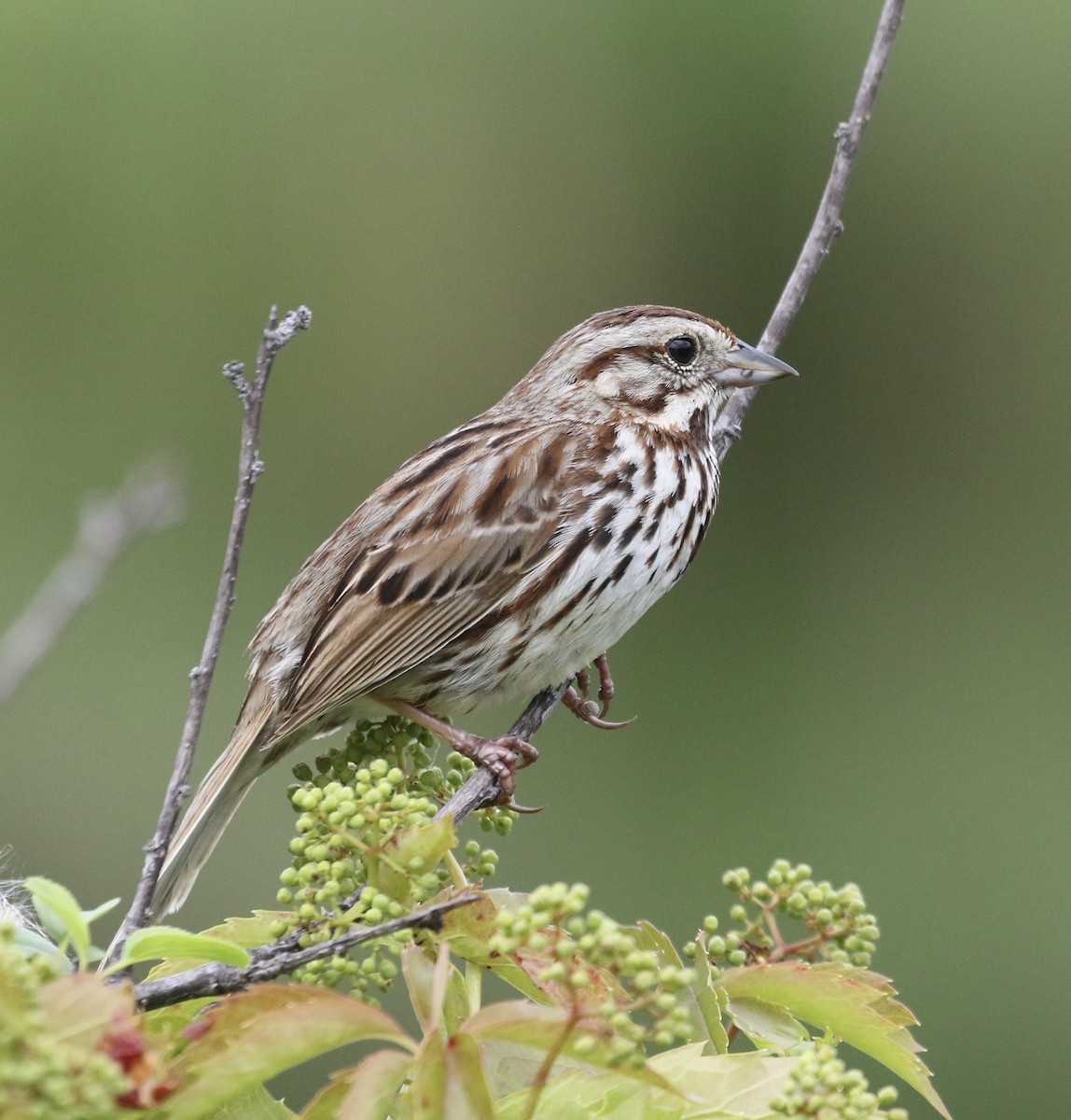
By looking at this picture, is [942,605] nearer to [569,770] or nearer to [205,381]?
[569,770]

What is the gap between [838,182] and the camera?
279cm

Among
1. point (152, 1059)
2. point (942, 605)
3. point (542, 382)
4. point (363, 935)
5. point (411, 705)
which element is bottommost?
point (152, 1059)

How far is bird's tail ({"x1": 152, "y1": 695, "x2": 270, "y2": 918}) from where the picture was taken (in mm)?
2586

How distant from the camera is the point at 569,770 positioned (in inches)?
268

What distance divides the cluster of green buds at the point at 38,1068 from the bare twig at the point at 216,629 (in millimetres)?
289

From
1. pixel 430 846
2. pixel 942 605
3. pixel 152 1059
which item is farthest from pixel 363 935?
pixel 942 605

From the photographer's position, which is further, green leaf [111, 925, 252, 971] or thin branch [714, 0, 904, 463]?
thin branch [714, 0, 904, 463]

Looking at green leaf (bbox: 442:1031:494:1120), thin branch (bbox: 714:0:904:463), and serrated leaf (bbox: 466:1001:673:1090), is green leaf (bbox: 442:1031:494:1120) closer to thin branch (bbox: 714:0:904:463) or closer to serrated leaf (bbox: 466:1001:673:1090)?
serrated leaf (bbox: 466:1001:673:1090)

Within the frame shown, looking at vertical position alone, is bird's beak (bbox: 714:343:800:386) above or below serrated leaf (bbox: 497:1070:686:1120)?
above

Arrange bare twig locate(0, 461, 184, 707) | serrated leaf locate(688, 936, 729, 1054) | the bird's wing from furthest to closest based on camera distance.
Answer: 1. the bird's wing
2. serrated leaf locate(688, 936, 729, 1054)
3. bare twig locate(0, 461, 184, 707)

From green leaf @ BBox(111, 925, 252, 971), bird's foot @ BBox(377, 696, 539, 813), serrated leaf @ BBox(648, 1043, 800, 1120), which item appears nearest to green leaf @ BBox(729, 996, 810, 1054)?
serrated leaf @ BBox(648, 1043, 800, 1120)

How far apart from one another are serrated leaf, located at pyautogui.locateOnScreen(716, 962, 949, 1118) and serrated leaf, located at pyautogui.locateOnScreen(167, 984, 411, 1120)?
1.51 feet

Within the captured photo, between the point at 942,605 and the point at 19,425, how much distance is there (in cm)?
399

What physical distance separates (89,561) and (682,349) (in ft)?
5.91
